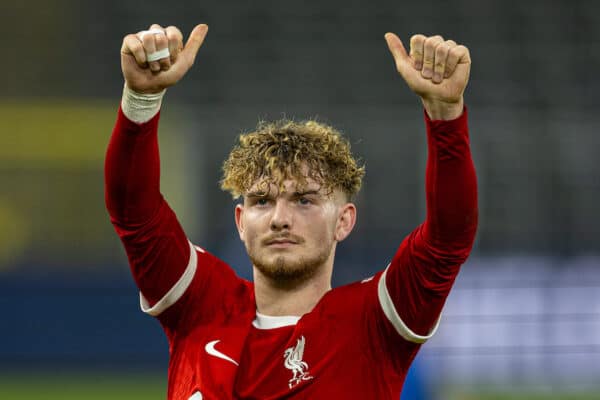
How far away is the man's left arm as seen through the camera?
2.87m

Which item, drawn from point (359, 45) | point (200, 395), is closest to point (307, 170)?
point (200, 395)

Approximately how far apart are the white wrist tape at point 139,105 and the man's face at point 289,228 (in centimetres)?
45

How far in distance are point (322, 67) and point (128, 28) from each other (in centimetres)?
235

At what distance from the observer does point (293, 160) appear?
3.34 m

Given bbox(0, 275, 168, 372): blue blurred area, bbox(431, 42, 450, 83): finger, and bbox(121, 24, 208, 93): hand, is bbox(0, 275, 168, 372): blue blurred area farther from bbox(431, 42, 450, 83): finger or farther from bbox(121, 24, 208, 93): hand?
bbox(431, 42, 450, 83): finger

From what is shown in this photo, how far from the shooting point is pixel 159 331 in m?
10.1

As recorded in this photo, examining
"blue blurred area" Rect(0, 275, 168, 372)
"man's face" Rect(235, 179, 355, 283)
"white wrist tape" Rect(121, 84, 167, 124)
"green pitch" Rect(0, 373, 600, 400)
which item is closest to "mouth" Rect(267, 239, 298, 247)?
"man's face" Rect(235, 179, 355, 283)

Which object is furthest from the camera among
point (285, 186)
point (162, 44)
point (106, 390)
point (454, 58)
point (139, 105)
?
point (106, 390)

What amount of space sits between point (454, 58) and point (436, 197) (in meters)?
0.40

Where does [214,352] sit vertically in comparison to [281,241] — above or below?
below

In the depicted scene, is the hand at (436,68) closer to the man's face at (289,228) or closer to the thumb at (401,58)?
the thumb at (401,58)

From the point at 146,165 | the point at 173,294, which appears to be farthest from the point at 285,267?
the point at 146,165

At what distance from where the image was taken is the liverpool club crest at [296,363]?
314 cm

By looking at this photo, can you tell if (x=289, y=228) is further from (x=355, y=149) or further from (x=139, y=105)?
(x=355, y=149)
